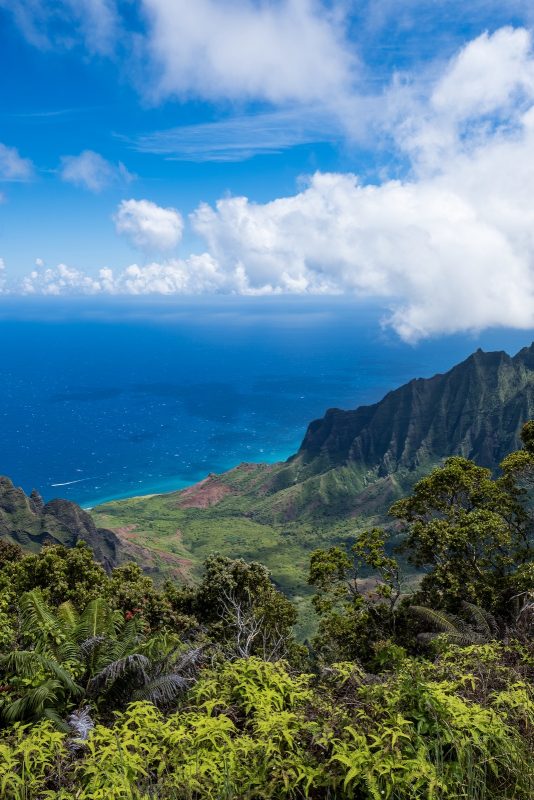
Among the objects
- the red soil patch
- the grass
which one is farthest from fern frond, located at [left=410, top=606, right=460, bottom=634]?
the red soil patch

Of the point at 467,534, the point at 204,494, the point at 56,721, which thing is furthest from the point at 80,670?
the point at 204,494

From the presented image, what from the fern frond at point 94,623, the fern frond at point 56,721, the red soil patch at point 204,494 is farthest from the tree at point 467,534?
the red soil patch at point 204,494

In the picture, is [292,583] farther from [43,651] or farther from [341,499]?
[43,651]

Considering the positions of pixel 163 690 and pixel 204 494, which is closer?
pixel 163 690

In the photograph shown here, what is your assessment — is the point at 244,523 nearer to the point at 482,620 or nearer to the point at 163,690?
the point at 482,620

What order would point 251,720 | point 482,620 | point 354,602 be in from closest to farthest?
point 251,720 < point 482,620 < point 354,602

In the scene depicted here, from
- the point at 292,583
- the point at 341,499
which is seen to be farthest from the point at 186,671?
the point at 341,499

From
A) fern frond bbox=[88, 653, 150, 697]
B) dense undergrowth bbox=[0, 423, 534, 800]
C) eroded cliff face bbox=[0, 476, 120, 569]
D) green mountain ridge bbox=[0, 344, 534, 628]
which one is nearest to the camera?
dense undergrowth bbox=[0, 423, 534, 800]

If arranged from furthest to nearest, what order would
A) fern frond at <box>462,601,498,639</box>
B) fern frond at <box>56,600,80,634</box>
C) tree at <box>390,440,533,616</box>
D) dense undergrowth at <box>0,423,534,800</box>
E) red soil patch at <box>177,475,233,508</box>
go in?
red soil patch at <box>177,475,233,508</box>
tree at <box>390,440,533,616</box>
fern frond at <box>462,601,498,639</box>
fern frond at <box>56,600,80,634</box>
dense undergrowth at <box>0,423,534,800</box>

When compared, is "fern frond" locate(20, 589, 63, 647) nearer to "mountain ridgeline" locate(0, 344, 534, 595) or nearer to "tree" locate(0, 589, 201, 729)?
"tree" locate(0, 589, 201, 729)
